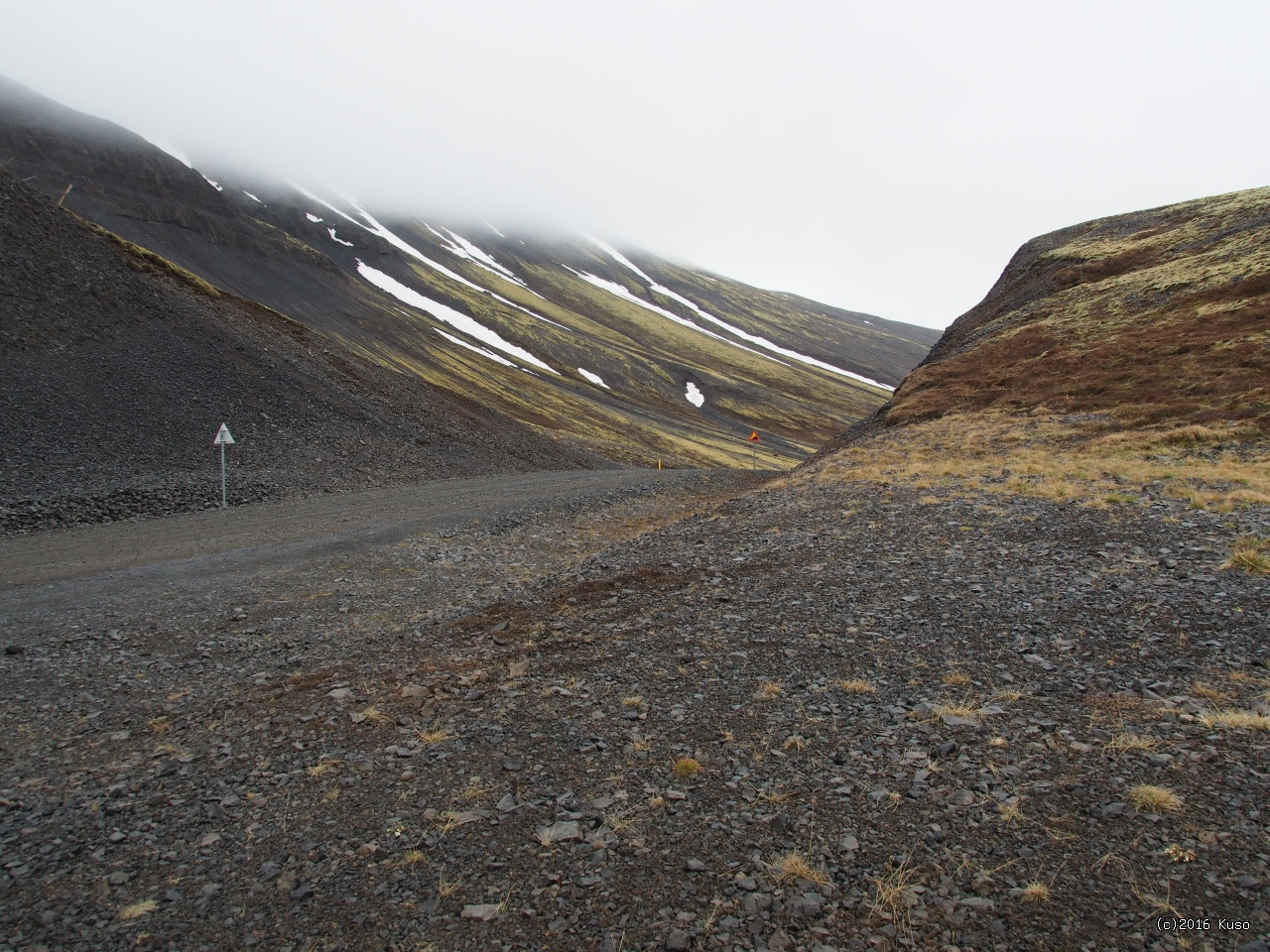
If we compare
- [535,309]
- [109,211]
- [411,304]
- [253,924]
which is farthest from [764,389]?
[253,924]

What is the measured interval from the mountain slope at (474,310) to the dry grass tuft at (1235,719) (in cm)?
4988

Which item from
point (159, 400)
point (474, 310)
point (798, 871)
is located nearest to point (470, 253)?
point (474, 310)

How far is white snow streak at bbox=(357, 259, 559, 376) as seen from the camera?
96475mm

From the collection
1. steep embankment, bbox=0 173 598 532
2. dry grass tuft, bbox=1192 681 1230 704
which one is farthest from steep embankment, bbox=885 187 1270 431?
steep embankment, bbox=0 173 598 532

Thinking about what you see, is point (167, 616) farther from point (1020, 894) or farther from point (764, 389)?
point (764, 389)

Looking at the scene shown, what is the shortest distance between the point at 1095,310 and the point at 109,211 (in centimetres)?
8855

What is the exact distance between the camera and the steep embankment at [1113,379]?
18719 millimetres

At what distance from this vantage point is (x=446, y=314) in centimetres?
10269

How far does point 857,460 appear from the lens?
26484 millimetres

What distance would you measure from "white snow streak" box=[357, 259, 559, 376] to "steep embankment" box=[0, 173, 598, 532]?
1996 inches

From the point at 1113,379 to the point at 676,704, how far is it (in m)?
28.1

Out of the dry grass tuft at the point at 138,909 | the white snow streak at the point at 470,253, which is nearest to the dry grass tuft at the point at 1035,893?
the dry grass tuft at the point at 138,909

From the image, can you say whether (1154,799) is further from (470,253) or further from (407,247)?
(470,253)

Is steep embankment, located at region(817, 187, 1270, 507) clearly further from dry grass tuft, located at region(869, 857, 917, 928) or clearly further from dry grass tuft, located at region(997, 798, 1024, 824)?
dry grass tuft, located at region(869, 857, 917, 928)
